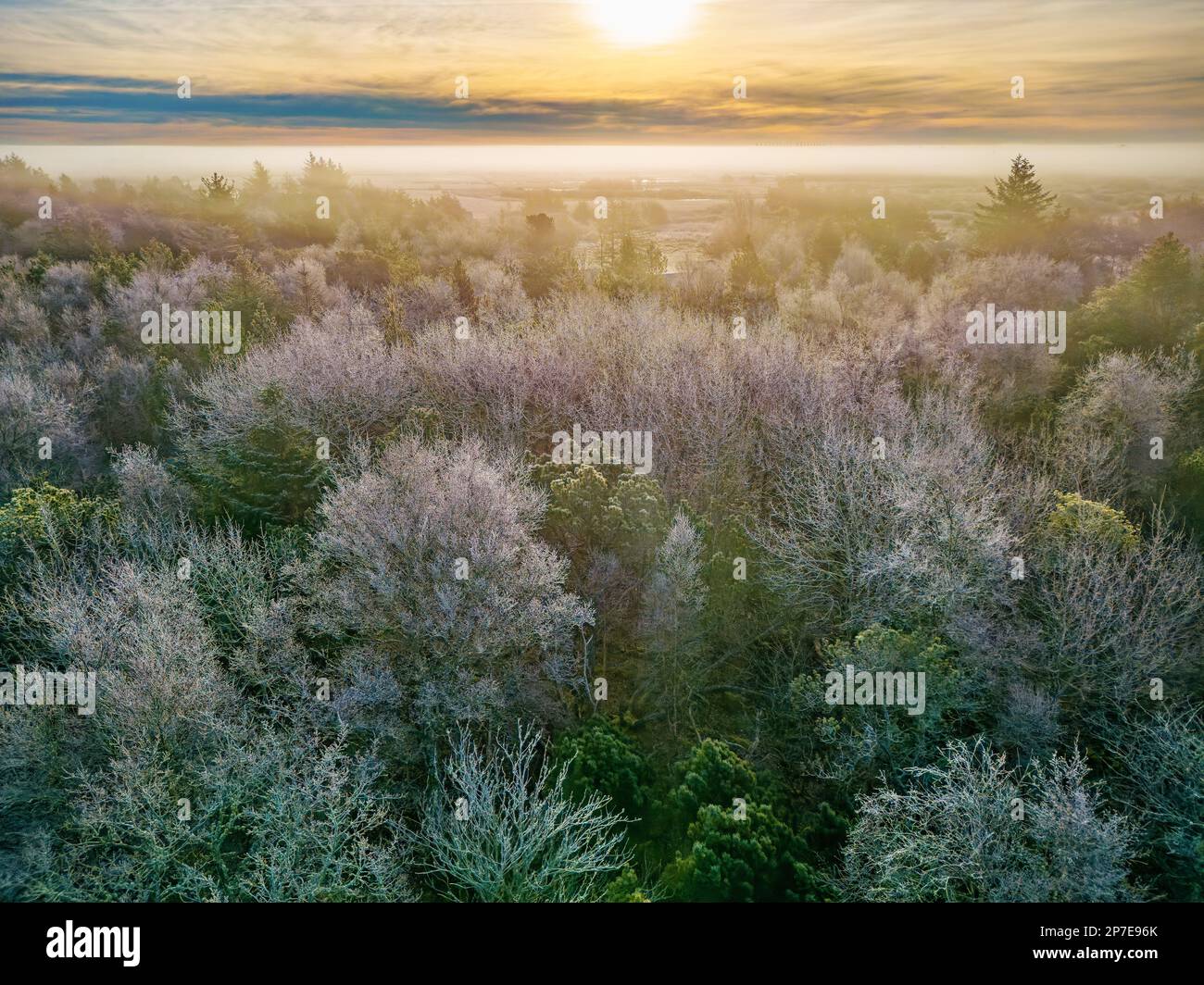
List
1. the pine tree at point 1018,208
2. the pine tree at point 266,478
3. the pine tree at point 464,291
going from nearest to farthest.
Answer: the pine tree at point 266,478
the pine tree at point 464,291
the pine tree at point 1018,208

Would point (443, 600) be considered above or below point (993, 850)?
above

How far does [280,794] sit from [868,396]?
71.5 feet

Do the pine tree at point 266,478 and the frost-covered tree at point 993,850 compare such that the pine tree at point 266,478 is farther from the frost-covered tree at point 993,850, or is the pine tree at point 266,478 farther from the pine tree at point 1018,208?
the pine tree at point 1018,208

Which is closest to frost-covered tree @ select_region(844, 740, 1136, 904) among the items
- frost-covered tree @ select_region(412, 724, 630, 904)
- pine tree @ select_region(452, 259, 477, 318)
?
frost-covered tree @ select_region(412, 724, 630, 904)

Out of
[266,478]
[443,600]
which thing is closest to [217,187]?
[266,478]

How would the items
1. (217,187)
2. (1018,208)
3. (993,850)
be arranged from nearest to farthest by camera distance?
(993,850) < (1018,208) < (217,187)

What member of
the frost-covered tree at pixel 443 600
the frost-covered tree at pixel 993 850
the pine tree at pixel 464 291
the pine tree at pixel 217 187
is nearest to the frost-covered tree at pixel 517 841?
the frost-covered tree at pixel 443 600

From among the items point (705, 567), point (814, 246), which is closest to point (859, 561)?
point (705, 567)

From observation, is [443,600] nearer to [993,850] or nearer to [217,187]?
[993,850]

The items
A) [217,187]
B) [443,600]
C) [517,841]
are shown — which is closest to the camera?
[517,841]

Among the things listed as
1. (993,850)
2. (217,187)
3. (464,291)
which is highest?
(217,187)

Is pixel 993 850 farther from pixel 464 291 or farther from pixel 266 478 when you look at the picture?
pixel 464 291

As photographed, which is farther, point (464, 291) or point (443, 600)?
point (464, 291)
